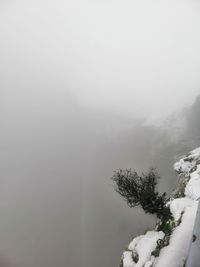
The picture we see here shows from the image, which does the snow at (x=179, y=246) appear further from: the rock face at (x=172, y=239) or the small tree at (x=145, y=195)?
the small tree at (x=145, y=195)

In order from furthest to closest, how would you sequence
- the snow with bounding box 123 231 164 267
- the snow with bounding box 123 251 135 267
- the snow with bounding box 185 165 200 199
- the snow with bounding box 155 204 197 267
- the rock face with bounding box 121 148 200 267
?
1. the snow with bounding box 185 165 200 199
2. the snow with bounding box 123 251 135 267
3. the snow with bounding box 123 231 164 267
4. the rock face with bounding box 121 148 200 267
5. the snow with bounding box 155 204 197 267

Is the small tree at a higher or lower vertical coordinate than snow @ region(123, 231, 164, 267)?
higher

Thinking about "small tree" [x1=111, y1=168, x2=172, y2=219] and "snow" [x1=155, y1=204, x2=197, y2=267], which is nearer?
"snow" [x1=155, y1=204, x2=197, y2=267]

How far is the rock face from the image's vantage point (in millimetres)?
20469

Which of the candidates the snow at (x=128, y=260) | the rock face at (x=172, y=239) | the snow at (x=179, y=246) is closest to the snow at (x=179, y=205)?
the rock face at (x=172, y=239)

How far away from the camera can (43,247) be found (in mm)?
74875

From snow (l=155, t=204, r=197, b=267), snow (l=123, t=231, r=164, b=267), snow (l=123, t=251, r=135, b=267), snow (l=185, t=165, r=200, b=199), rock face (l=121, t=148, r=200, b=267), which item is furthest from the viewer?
snow (l=185, t=165, r=200, b=199)

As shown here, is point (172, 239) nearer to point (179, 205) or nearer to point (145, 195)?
point (145, 195)

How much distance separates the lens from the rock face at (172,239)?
2047 cm

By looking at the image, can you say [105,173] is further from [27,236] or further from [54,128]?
[54,128]

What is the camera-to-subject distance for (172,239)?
22.0 metres

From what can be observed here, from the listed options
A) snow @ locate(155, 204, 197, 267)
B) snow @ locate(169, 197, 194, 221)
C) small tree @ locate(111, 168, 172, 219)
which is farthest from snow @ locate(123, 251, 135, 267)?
snow @ locate(169, 197, 194, 221)

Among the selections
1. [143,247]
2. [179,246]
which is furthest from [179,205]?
[179,246]

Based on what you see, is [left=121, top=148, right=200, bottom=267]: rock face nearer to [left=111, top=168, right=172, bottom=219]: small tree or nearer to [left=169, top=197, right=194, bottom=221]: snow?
[left=169, top=197, right=194, bottom=221]: snow
